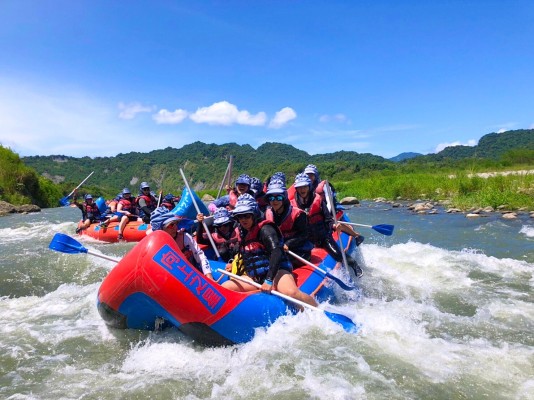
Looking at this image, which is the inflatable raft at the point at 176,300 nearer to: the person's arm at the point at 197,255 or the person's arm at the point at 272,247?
the person's arm at the point at 272,247

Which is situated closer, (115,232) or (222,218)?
(222,218)

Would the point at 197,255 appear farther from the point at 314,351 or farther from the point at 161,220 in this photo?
the point at 314,351

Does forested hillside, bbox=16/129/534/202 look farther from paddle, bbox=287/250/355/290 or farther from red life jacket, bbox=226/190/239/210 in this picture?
paddle, bbox=287/250/355/290

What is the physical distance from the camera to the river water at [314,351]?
3398 millimetres

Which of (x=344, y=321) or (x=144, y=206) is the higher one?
(x=144, y=206)

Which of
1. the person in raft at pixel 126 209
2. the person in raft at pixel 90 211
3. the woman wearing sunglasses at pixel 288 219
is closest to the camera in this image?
the woman wearing sunglasses at pixel 288 219

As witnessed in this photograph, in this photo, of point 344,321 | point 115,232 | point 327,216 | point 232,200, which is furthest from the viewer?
point 115,232

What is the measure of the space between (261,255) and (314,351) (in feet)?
3.79

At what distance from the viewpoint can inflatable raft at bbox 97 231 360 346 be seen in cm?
363

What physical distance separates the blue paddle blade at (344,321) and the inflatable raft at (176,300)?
50 cm

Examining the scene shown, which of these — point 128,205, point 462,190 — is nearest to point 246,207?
point 128,205

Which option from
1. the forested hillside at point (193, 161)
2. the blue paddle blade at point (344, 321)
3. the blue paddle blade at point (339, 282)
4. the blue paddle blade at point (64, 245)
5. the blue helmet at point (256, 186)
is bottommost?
the blue paddle blade at point (344, 321)

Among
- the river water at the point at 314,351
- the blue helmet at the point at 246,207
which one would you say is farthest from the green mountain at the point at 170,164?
the blue helmet at the point at 246,207

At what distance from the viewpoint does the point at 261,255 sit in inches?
181
